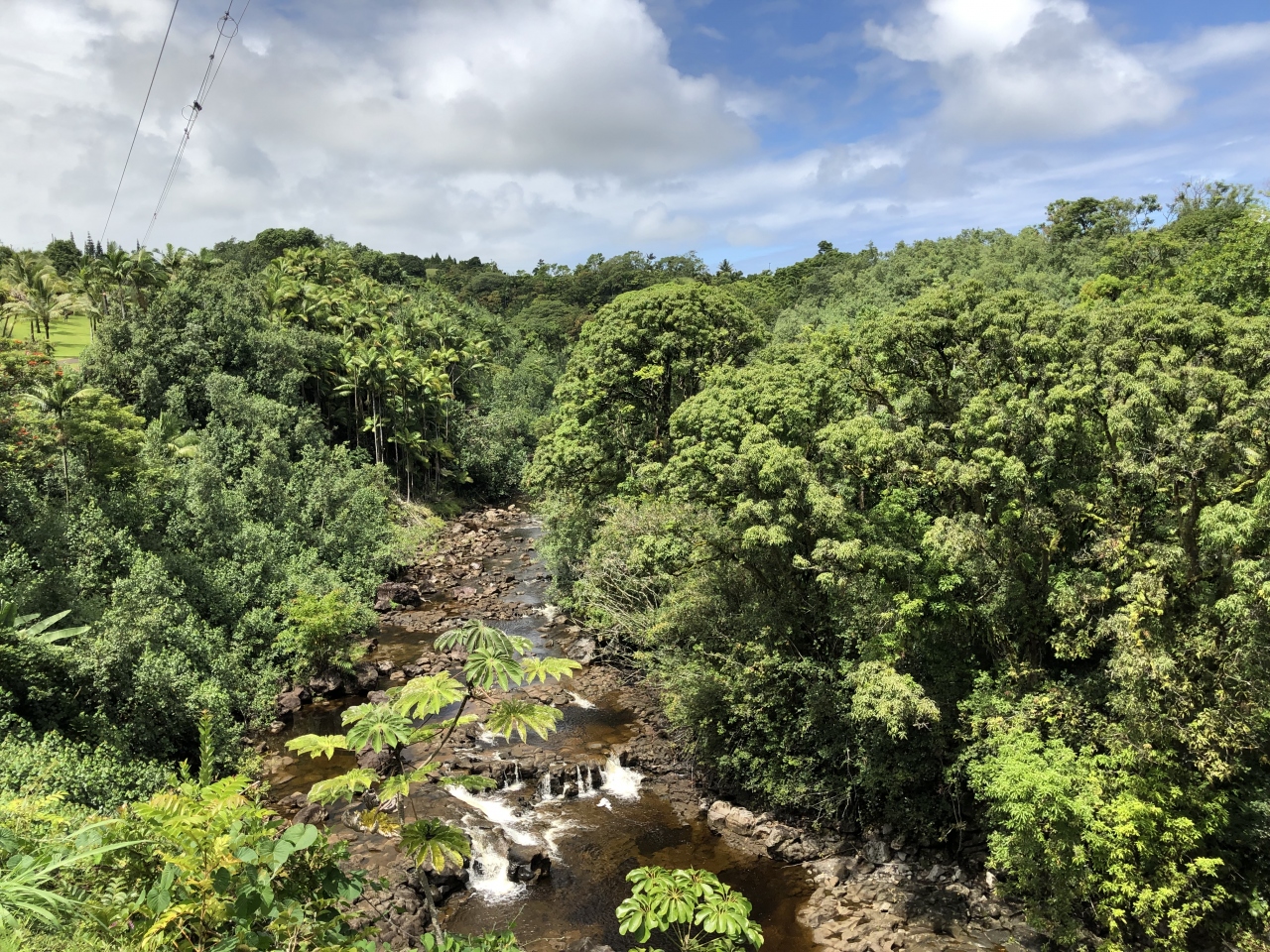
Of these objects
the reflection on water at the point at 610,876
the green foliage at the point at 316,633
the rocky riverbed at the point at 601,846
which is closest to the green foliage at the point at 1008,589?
the rocky riverbed at the point at 601,846

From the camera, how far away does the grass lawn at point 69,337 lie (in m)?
46.7

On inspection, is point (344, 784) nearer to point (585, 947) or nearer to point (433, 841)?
point (433, 841)

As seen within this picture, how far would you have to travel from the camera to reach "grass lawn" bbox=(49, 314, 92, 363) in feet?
153

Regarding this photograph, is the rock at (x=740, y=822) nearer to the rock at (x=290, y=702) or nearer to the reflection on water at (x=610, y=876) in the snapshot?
the reflection on water at (x=610, y=876)

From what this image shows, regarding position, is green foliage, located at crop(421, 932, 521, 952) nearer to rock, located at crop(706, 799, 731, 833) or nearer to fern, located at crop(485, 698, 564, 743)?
fern, located at crop(485, 698, 564, 743)

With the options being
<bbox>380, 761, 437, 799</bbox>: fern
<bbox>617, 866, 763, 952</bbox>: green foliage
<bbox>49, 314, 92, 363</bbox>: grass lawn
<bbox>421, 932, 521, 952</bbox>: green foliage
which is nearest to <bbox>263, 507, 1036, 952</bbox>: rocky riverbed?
<bbox>421, 932, 521, 952</bbox>: green foliage

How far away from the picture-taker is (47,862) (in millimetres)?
4473

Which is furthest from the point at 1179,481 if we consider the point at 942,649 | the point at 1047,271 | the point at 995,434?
the point at 1047,271

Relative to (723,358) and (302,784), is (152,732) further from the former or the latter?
(723,358)

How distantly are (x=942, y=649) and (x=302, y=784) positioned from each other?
16.5 m

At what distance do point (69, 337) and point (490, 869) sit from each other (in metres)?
57.9

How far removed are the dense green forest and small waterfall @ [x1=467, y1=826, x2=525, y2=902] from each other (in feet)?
17.5

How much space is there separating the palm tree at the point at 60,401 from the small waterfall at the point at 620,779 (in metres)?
19.1

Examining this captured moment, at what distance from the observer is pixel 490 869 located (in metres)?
15.4
